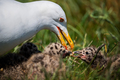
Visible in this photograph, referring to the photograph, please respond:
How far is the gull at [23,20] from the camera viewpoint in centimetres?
308

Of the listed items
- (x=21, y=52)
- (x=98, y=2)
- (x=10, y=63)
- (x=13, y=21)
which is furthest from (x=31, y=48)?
(x=98, y=2)

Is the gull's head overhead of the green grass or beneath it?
overhead

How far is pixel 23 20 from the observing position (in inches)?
125

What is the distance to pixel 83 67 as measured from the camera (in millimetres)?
3715

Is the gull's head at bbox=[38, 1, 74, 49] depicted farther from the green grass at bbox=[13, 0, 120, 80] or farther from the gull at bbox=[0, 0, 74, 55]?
the green grass at bbox=[13, 0, 120, 80]

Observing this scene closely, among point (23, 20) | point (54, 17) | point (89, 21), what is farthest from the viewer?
point (89, 21)

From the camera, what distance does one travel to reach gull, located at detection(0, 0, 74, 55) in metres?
3.08

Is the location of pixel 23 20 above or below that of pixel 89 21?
above

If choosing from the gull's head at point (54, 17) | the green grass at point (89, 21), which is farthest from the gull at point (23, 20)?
the green grass at point (89, 21)

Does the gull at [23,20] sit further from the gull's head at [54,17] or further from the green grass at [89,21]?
the green grass at [89,21]

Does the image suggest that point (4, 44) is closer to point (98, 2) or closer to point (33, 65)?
point (33, 65)

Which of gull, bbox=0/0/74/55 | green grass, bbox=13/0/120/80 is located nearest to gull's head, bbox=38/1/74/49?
gull, bbox=0/0/74/55

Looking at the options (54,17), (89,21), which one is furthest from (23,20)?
(89,21)

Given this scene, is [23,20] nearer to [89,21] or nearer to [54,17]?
[54,17]
